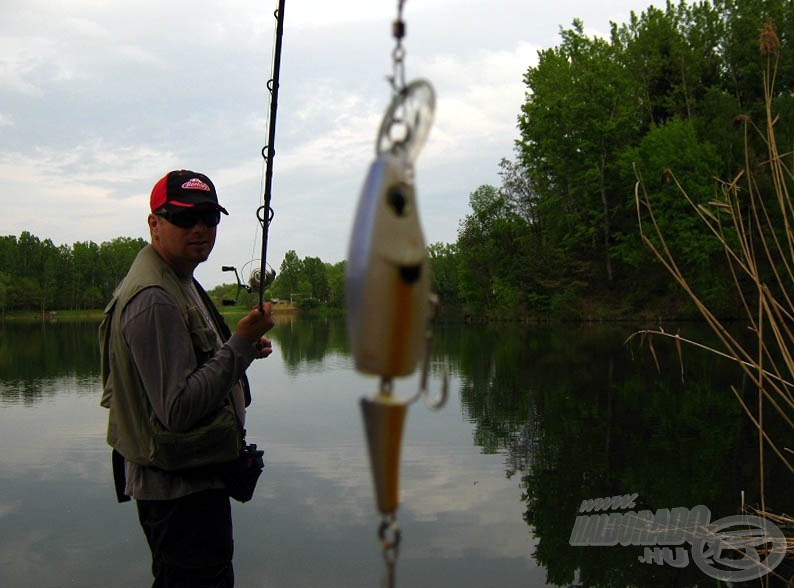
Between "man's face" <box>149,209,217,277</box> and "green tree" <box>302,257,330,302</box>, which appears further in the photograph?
"green tree" <box>302,257,330,302</box>

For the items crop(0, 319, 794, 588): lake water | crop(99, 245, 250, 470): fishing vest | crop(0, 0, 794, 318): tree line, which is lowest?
crop(0, 319, 794, 588): lake water

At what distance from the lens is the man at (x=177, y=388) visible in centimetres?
230

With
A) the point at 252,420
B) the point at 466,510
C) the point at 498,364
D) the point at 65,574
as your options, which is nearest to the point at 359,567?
the point at 466,510

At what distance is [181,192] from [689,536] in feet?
17.6

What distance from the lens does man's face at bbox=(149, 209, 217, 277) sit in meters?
2.53

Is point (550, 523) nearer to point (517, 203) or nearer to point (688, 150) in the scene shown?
point (688, 150)

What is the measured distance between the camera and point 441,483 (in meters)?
8.02

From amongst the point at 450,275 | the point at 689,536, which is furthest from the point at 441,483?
the point at 450,275

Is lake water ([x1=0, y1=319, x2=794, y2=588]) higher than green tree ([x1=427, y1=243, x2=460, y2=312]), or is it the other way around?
green tree ([x1=427, y1=243, x2=460, y2=312])

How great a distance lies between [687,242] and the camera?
115 ft

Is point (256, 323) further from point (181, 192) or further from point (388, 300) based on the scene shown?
point (388, 300)

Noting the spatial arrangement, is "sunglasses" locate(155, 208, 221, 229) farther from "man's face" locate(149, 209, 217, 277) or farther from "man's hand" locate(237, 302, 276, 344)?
"man's hand" locate(237, 302, 276, 344)

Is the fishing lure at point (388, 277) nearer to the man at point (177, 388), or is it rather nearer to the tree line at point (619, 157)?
the man at point (177, 388)

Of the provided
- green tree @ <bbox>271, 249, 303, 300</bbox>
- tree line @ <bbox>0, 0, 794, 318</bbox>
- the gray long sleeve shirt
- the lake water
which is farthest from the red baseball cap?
green tree @ <bbox>271, 249, 303, 300</bbox>
